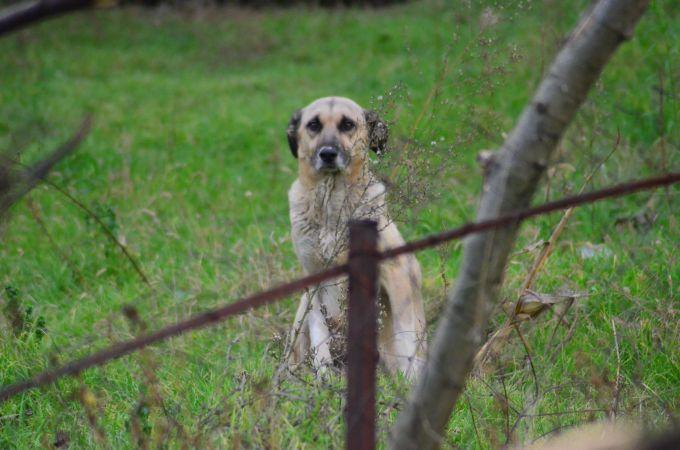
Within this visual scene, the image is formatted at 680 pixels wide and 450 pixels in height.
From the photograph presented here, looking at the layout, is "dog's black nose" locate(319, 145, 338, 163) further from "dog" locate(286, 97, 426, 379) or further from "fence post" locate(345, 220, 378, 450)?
"fence post" locate(345, 220, 378, 450)

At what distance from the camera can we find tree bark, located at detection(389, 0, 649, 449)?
1825mm

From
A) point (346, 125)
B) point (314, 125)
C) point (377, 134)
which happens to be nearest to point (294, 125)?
point (314, 125)

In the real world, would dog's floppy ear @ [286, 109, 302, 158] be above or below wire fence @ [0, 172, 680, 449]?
above

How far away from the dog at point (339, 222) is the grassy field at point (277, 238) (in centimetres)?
21

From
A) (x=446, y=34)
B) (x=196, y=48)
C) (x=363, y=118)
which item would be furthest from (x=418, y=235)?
(x=196, y=48)

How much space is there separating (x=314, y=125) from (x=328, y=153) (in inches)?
11.4

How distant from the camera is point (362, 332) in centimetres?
170

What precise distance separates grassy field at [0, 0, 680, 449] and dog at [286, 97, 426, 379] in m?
0.21

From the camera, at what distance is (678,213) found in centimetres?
527

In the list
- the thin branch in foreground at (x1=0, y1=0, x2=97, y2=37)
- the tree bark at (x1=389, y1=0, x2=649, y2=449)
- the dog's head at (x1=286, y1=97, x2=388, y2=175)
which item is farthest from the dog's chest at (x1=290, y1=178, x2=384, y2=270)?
the thin branch in foreground at (x1=0, y1=0, x2=97, y2=37)

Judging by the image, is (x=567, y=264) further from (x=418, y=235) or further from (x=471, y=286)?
(x=471, y=286)

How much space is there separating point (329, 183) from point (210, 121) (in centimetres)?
520

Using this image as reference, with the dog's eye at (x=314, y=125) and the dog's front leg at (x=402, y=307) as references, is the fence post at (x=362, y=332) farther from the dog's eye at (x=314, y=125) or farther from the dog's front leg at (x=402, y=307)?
the dog's eye at (x=314, y=125)

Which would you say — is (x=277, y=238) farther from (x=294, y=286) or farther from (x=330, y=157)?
(x=294, y=286)
